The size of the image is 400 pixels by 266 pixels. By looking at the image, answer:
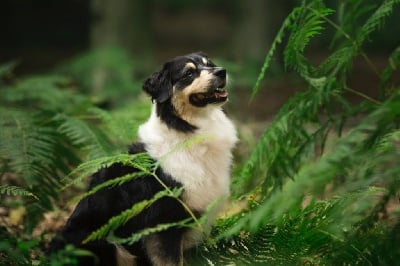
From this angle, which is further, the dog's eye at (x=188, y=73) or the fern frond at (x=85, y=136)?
the fern frond at (x=85, y=136)

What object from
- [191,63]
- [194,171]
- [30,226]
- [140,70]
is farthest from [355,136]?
[140,70]

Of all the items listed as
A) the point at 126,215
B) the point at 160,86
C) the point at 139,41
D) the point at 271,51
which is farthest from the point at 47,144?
the point at 139,41

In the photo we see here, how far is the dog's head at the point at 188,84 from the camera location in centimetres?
473

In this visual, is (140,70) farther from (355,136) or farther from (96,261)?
(355,136)

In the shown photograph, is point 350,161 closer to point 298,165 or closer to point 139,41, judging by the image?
point 298,165

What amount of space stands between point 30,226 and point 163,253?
4.24 ft

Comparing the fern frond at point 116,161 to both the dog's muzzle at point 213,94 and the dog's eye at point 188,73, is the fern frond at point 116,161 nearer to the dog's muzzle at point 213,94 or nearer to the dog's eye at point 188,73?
the dog's muzzle at point 213,94

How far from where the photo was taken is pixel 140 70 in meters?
13.2

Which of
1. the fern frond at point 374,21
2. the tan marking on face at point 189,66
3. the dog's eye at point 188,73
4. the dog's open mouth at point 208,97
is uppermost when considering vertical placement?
the fern frond at point 374,21

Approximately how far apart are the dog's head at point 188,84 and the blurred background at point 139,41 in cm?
68

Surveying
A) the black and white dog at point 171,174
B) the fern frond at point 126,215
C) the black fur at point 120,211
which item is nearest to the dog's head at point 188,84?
the black and white dog at point 171,174

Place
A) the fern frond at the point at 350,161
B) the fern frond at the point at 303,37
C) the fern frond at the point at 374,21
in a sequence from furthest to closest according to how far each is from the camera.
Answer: the fern frond at the point at 303,37 → the fern frond at the point at 374,21 → the fern frond at the point at 350,161

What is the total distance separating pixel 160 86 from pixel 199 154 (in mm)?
709

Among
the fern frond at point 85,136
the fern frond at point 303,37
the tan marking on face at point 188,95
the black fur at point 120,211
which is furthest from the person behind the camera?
the fern frond at point 85,136
